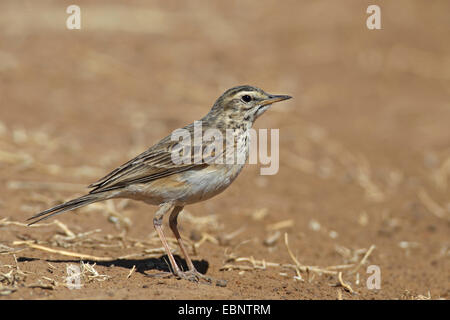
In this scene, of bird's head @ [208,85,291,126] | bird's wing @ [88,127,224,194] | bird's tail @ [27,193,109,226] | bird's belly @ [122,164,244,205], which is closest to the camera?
bird's tail @ [27,193,109,226]

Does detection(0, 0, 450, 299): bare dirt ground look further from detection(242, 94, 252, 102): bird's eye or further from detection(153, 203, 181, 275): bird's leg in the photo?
detection(242, 94, 252, 102): bird's eye

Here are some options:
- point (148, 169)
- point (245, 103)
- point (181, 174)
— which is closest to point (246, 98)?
point (245, 103)

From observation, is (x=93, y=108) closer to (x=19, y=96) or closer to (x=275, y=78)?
(x=19, y=96)

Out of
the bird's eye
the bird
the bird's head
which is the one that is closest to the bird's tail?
the bird

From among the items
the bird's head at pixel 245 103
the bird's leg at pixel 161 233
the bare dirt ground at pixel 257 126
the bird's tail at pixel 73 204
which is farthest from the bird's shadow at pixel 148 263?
the bird's head at pixel 245 103

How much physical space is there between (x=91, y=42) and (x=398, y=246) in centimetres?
918

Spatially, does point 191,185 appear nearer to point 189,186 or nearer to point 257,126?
point 189,186

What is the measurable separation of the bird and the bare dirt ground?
0.59 meters

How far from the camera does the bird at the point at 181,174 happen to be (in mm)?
6148

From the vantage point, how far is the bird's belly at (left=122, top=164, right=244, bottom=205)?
613 centimetres

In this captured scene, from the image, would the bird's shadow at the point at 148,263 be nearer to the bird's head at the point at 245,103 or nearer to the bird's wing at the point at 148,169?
the bird's wing at the point at 148,169

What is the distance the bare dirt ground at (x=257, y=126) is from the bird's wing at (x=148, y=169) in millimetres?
784

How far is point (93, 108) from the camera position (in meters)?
12.2
